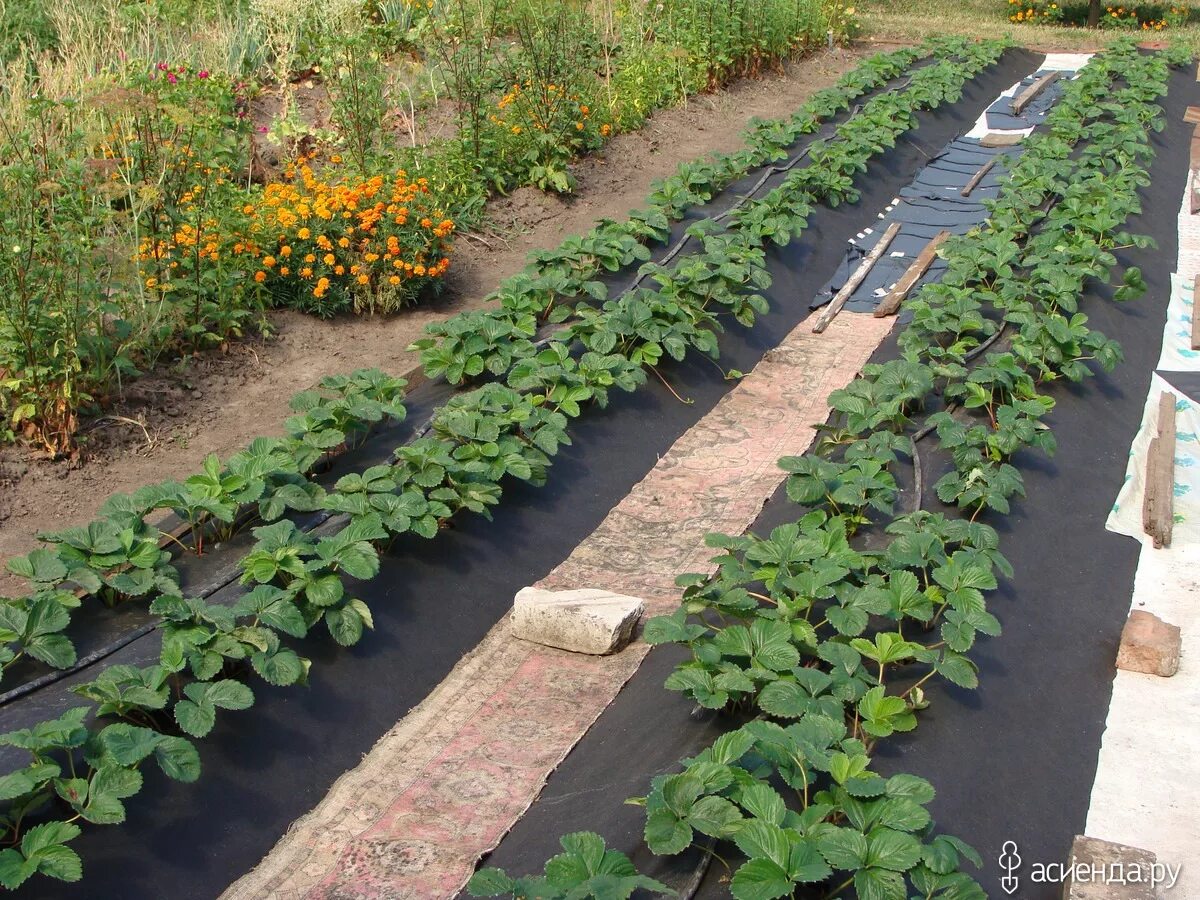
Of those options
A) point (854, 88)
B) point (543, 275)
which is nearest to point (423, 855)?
point (543, 275)

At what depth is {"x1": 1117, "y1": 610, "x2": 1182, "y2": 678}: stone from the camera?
4090 mm

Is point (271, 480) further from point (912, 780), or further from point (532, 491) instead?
point (912, 780)

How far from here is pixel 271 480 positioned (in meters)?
4.48

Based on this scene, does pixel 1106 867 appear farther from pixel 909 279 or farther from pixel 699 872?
pixel 909 279

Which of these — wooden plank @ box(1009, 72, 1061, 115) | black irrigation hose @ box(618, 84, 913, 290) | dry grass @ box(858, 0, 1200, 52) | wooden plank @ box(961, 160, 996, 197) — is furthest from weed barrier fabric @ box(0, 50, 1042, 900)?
A: dry grass @ box(858, 0, 1200, 52)

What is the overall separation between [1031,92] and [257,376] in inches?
362

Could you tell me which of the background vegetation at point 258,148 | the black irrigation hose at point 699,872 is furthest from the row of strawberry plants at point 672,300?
the black irrigation hose at point 699,872

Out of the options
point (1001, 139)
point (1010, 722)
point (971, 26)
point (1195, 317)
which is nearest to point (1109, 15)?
point (971, 26)

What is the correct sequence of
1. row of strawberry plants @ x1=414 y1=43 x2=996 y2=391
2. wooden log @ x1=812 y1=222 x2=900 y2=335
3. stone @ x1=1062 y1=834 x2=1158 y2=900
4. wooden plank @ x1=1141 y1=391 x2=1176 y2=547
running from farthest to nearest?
wooden log @ x1=812 y1=222 x2=900 y2=335 → row of strawberry plants @ x1=414 y1=43 x2=996 y2=391 → wooden plank @ x1=1141 y1=391 x2=1176 y2=547 → stone @ x1=1062 y1=834 x2=1158 y2=900

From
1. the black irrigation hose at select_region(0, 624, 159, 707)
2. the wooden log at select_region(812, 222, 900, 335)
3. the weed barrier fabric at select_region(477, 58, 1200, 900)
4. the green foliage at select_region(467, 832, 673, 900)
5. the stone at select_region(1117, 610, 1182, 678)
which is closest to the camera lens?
the green foliage at select_region(467, 832, 673, 900)

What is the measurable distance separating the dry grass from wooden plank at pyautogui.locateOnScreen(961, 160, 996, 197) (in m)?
6.69

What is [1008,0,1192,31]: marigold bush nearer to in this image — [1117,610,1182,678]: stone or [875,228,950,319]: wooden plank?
[875,228,950,319]: wooden plank

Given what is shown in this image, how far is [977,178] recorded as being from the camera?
9695 mm

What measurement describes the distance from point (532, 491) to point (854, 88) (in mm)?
7483
